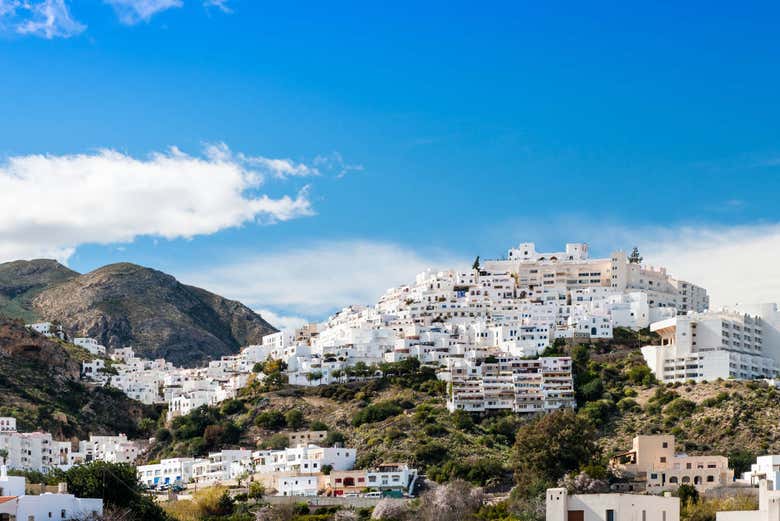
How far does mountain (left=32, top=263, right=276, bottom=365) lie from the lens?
5635 inches

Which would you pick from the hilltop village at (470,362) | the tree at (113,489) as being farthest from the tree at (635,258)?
the tree at (113,489)

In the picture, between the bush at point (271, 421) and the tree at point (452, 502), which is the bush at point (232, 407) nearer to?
the bush at point (271, 421)

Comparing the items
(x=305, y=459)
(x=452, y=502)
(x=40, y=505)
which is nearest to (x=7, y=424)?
(x=305, y=459)

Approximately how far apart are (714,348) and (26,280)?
99347 mm

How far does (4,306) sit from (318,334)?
53473mm

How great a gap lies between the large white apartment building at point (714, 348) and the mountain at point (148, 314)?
67.2 meters

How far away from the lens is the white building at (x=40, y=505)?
45.1 m

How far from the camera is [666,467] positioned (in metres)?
66.4

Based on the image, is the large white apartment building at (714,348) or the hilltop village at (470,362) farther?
the large white apartment building at (714,348)

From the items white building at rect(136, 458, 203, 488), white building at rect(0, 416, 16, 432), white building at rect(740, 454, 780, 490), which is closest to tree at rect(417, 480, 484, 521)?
white building at rect(740, 454, 780, 490)

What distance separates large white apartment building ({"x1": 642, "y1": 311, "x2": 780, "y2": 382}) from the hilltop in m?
66.7

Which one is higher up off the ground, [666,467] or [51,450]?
[51,450]

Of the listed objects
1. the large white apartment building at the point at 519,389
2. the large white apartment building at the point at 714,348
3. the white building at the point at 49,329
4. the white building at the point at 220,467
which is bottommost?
the white building at the point at 220,467

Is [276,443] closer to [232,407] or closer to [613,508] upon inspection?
[232,407]
